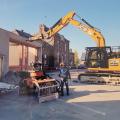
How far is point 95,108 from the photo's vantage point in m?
13.7

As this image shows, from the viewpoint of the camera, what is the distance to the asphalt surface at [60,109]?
11646 mm

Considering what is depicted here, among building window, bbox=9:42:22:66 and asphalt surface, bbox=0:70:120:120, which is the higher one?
building window, bbox=9:42:22:66

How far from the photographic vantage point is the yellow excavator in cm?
2698

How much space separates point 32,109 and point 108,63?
15274 mm

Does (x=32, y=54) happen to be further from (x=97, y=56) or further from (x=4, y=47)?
(x=97, y=56)

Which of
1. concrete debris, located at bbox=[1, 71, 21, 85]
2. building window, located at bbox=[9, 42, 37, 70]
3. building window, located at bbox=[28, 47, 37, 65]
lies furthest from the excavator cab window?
building window, located at bbox=[28, 47, 37, 65]

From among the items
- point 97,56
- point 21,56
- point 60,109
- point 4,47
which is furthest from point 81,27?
point 60,109

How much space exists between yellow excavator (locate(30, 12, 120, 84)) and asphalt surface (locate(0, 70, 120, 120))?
9.86 meters

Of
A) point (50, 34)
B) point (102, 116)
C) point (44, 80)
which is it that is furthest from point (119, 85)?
point (102, 116)

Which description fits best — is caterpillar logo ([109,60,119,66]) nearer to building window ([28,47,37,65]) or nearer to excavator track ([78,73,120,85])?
excavator track ([78,73,120,85])

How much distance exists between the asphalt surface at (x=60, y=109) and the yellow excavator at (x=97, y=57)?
9862 millimetres

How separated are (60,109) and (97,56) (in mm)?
15187

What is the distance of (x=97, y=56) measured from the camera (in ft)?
91.6

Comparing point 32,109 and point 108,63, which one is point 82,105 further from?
point 108,63
